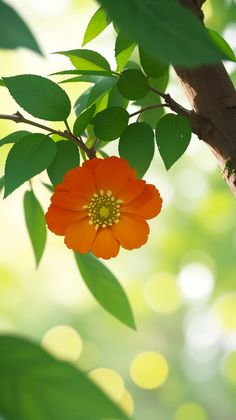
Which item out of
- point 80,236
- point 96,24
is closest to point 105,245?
point 80,236

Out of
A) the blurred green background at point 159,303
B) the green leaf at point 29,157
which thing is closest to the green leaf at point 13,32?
the green leaf at point 29,157

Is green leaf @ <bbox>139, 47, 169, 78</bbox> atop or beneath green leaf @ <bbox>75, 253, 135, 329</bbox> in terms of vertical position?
atop

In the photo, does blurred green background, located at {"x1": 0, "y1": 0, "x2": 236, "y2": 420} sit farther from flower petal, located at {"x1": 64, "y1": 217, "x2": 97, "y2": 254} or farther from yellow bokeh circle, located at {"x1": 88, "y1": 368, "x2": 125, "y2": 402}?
flower petal, located at {"x1": 64, "y1": 217, "x2": 97, "y2": 254}

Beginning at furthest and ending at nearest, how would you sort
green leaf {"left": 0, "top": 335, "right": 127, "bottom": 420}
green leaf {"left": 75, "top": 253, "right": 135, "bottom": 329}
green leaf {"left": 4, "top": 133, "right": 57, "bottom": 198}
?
green leaf {"left": 75, "top": 253, "right": 135, "bottom": 329} → green leaf {"left": 4, "top": 133, "right": 57, "bottom": 198} → green leaf {"left": 0, "top": 335, "right": 127, "bottom": 420}

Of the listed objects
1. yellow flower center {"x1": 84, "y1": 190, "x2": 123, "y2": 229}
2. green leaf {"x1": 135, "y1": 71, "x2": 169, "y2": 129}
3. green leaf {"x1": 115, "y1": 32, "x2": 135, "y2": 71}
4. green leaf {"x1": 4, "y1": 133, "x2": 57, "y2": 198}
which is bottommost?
yellow flower center {"x1": 84, "y1": 190, "x2": 123, "y2": 229}

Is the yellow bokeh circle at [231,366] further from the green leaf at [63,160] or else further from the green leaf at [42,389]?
the green leaf at [42,389]

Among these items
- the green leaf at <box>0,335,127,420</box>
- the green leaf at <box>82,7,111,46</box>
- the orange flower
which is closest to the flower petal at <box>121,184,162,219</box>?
the orange flower
